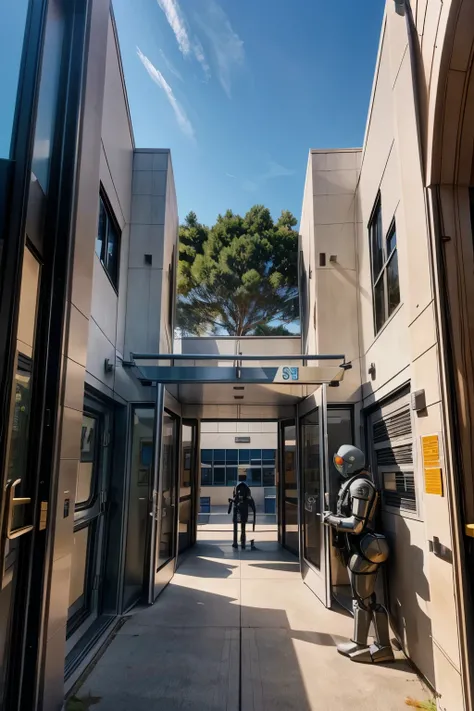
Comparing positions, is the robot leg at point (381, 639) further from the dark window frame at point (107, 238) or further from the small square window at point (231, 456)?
the small square window at point (231, 456)

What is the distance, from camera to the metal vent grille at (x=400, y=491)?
3.51 metres

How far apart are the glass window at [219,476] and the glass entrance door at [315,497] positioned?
34.6 ft

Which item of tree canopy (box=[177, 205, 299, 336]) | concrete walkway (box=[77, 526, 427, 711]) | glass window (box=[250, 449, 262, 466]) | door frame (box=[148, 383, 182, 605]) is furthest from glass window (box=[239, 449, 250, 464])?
door frame (box=[148, 383, 182, 605])

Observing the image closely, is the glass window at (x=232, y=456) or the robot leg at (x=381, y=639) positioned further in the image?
the glass window at (x=232, y=456)

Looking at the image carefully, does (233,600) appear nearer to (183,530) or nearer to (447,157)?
(183,530)

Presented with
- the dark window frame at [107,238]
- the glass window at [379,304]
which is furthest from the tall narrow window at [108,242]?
the glass window at [379,304]

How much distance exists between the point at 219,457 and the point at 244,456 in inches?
37.7

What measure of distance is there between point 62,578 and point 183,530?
17.3 feet

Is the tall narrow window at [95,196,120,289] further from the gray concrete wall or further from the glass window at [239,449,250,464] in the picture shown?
the glass window at [239,449,250,464]

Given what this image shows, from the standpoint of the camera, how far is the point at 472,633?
2105mm

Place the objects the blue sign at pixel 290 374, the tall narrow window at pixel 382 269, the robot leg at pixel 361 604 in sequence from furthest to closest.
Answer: the blue sign at pixel 290 374 → the tall narrow window at pixel 382 269 → the robot leg at pixel 361 604

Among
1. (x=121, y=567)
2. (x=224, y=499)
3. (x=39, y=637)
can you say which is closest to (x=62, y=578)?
(x=39, y=637)

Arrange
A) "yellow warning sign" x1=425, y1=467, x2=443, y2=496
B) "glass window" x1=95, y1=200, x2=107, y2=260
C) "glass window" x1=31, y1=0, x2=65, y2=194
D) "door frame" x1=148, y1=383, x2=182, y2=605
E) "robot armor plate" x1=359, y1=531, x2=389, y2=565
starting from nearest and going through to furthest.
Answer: "yellow warning sign" x1=425, y1=467, x2=443, y2=496 < "glass window" x1=31, y1=0, x2=65, y2=194 < "robot armor plate" x1=359, y1=531, x2=389, y2=565 < "glass window" x1=95, y1=200, x2=107, y2=260 < "door frame" x1=148, y1=383, x2=182, y2=605

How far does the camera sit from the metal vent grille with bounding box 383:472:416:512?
3510 mm
